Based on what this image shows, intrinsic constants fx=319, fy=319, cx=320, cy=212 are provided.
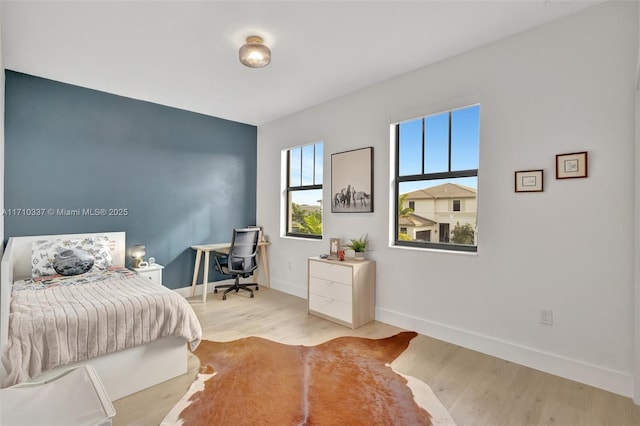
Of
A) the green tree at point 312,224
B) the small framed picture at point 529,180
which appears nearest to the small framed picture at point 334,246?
the green tree at point 312,224

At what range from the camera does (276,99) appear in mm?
4078

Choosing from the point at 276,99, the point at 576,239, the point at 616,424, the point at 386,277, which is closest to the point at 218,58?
the point at 276,99

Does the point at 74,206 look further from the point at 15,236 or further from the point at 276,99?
the point at 276,99

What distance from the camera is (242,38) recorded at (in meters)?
2.65

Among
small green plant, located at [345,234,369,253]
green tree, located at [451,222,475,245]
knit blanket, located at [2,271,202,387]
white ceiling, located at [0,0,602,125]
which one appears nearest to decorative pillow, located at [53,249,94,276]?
knit blanket, located at [2,271,202,387]

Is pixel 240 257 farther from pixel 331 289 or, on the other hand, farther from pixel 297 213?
pixel 331 289

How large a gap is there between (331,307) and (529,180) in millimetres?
2250

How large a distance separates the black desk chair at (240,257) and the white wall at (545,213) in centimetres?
202

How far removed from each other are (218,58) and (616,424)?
394cm

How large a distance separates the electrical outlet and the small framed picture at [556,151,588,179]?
3.36 ft

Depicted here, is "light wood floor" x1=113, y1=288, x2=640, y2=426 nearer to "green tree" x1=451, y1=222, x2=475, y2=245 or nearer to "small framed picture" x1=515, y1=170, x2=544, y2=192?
"green tree" x1=451, y1=222, x2=475, y2=245

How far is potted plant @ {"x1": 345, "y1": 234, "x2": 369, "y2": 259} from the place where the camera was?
361cm

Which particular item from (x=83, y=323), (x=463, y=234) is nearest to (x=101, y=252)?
(x=83, y=323)

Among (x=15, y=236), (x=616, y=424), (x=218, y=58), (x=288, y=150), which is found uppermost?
(x=218, y=58)
